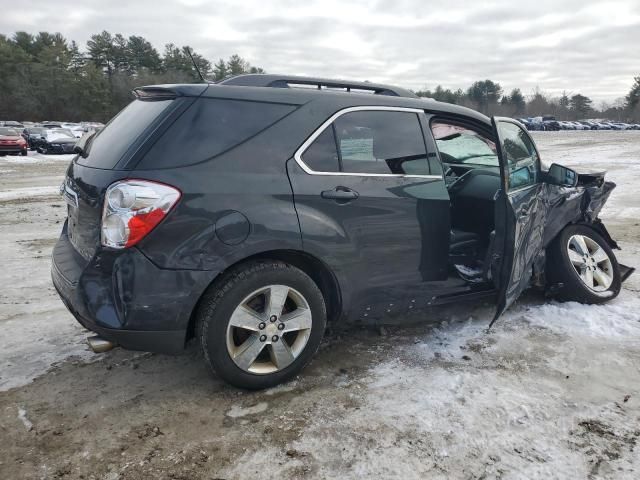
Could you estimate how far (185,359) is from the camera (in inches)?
138

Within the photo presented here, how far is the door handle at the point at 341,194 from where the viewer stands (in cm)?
306

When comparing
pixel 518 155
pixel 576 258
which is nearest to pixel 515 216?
pixel 518 155

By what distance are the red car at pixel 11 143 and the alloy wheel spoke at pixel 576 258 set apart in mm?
27916

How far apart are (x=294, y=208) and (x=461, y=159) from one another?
2485mm

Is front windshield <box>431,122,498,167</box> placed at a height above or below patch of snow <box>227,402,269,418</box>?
above

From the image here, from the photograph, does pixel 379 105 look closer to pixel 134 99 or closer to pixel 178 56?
pixel 134 99

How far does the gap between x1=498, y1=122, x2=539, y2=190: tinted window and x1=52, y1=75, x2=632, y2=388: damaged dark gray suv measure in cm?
3

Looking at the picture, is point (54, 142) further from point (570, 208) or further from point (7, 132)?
point (570, 208)

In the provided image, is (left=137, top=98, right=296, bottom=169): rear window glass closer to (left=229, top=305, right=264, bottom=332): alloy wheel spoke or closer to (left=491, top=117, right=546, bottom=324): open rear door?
(left=229, top=305, right=264, bottom=332): alloy wheel spoke

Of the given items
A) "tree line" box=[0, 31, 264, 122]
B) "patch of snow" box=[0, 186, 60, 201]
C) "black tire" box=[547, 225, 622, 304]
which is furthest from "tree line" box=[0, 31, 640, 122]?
"black tire" box=[547, 225, 622, 304]

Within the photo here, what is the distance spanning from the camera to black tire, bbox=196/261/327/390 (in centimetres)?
280

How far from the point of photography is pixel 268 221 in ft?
9.32

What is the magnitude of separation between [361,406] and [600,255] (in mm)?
2907

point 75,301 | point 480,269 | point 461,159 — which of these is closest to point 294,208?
point 75,301
